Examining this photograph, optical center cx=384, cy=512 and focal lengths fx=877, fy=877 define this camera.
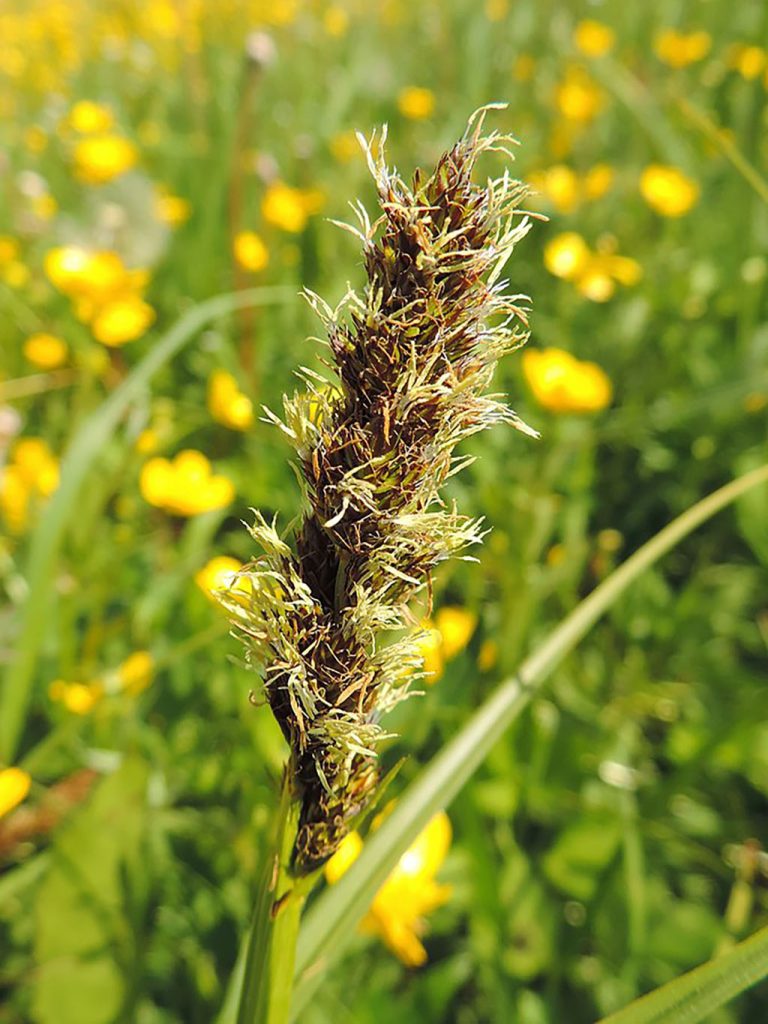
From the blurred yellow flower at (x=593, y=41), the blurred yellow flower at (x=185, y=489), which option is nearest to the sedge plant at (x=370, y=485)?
the blurred yellow flower at (x=185, y=489)

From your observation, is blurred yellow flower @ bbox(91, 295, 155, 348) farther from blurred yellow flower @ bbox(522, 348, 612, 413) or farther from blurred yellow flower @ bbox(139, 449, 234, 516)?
blurred yellow flower @ bbox(522, 348, 612, 413)

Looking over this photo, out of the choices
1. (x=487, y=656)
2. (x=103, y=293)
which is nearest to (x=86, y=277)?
(x=103, y=293)

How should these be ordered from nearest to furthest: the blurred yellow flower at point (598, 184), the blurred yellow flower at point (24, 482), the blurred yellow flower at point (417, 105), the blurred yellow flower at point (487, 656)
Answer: the blurred yellow flower at point (487, 656) < the blurred yellow flower at point (24, 482) < the blurred yellow flower at point (598, 184) < the blurred yellow flower at point (417, 105)

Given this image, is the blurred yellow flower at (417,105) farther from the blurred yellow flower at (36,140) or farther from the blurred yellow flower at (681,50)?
the blurred yellow flower at (36,140)

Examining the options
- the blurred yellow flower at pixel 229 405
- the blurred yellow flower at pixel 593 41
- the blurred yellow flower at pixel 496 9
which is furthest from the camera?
the blurred yellow flower at pixel 496 9

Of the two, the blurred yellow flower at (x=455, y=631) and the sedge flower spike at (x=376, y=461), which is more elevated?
the sedge flower spike at (x=376, y=461)

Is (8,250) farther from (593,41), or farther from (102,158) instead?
(593,41)

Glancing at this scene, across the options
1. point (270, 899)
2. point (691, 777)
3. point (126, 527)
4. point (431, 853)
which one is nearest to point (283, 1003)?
point (270, 899)
